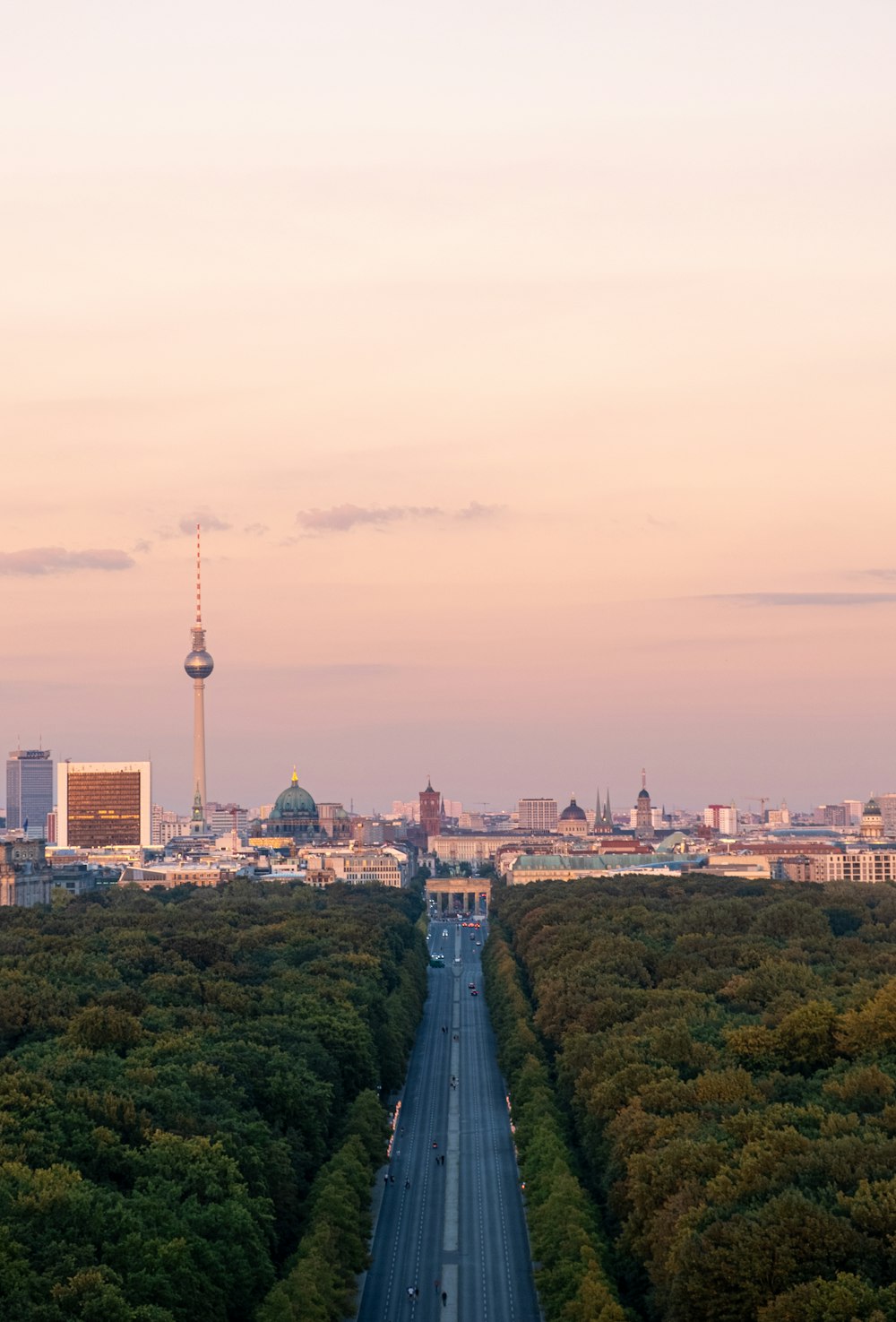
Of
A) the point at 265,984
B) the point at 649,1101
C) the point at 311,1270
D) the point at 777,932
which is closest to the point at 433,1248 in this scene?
the point at 649,1101

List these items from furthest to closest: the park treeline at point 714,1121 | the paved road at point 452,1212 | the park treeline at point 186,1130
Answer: the paved road at point 452,1212 < the park treeline at point 186,1130 < the park treeline at point 714,1121

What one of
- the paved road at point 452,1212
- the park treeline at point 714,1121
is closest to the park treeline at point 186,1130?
the paved road at point 452,1212

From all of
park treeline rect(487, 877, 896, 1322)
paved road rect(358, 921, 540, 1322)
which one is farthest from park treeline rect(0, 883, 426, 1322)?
Result: park treeline rect(487, 877, 896, 1322)

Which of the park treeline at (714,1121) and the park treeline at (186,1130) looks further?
the park treeline at (186,1130)

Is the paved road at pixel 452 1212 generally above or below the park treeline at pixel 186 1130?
below

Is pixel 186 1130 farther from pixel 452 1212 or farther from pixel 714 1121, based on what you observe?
pixel 714 1121

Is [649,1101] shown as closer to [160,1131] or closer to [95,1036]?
[160,1131]

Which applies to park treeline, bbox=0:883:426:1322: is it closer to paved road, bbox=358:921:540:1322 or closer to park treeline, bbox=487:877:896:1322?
paved road, bbox=358:921:540:1322

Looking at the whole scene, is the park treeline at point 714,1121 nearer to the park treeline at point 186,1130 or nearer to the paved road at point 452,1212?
the paved road at point 452,1212
